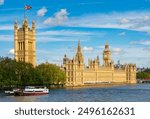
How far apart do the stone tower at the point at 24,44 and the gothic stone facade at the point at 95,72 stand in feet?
31.4

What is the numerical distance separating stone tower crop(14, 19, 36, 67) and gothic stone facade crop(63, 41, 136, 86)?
9580mm

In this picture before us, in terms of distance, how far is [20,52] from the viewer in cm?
9162

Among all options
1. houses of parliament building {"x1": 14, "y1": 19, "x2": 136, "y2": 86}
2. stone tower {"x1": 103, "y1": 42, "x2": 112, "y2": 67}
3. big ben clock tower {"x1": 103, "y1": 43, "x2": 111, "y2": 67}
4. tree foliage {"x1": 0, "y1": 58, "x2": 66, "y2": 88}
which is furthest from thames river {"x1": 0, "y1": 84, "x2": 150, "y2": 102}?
big ben clock tower {"x1": 103, "y1": 43, "x2": 111, "y2": 67}

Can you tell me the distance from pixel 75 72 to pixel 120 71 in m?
42.5

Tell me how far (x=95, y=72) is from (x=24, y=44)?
32164 mm

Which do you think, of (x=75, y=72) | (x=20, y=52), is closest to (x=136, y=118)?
(x=20, y=52)

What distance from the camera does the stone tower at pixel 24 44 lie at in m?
90.9

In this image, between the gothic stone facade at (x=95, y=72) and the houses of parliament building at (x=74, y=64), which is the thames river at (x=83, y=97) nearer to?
the houses of parliament building at (x=74, y=64)

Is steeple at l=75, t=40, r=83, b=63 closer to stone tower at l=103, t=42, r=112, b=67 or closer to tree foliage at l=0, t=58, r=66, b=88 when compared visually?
tree foliage at l=0, t=58, r=66, b=88

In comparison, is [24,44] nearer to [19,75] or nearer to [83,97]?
[19,75]

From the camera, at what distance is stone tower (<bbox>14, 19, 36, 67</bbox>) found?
90938 mm

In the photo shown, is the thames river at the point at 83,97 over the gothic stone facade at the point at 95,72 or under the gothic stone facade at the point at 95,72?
under

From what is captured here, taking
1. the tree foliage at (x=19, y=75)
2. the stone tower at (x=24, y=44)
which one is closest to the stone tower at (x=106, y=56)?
the stone tower at (x=24, y=44)

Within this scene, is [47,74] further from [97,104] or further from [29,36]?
[97,104]
